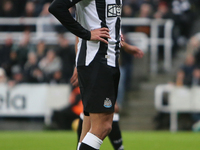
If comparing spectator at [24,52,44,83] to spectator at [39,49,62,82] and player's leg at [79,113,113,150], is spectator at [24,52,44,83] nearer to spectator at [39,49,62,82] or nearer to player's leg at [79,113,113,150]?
spectator at [39,49,62,82]

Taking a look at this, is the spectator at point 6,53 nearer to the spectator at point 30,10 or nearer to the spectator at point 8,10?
the spectator at point 30,10

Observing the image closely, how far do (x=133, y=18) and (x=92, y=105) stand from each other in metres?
10.4

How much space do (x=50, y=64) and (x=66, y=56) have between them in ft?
1.81

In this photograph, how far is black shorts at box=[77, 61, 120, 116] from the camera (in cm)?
390

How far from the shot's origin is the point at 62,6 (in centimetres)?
382

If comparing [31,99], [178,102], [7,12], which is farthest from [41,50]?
[178,102]

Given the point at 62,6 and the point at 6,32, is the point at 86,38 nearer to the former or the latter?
the point at 62,6

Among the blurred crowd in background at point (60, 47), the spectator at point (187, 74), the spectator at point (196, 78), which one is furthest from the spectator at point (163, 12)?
the spectator at point (196, 78)

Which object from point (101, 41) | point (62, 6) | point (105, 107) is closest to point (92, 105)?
point (105, 107)

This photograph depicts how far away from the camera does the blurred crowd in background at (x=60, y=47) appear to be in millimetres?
12711

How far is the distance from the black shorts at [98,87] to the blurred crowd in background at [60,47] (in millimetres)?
8576

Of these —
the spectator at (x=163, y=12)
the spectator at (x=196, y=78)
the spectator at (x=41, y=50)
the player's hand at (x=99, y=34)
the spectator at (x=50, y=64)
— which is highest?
the player's hand at (x=99, y=34)

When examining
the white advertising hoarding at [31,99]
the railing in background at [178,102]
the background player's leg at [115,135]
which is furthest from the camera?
the white advertising hoarding at [31,99]

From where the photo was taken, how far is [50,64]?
13.2 m
